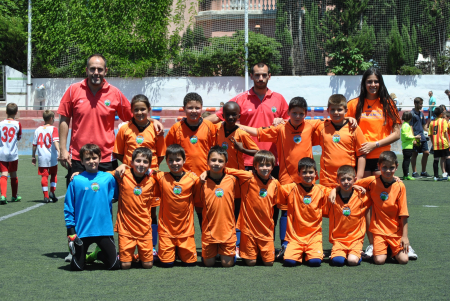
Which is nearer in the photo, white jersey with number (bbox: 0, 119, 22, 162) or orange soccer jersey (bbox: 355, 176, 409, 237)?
orange soccer jersey (bbox: 355, 176, 409, 237)

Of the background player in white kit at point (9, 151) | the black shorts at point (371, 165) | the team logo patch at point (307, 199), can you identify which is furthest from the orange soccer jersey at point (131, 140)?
the background player in white kit at point (9, 151)

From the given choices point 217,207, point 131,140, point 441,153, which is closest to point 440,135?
point 441,153

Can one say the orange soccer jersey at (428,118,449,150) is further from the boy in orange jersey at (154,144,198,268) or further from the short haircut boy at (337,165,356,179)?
the boy in orange jersey at (154,144,198,268)

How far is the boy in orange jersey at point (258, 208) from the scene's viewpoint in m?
5.07

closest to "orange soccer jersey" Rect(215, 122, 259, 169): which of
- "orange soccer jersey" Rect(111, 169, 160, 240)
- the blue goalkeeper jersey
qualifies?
"orange soccer jersey" Rect(111, 169, 160, 240)

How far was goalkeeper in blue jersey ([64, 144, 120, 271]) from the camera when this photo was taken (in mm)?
4898

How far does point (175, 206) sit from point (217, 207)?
0.41 metres

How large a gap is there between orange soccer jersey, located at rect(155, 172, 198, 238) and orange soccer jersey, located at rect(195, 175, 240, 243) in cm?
13

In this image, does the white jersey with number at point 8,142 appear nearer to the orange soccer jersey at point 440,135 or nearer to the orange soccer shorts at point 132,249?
the orange soccer shorts at point 132,249

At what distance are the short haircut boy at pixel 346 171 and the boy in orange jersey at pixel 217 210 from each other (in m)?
1.03

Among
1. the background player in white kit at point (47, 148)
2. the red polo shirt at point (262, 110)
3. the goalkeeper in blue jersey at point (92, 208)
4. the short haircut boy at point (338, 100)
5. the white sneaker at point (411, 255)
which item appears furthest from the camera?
the background player in white kit at point (47, 148)

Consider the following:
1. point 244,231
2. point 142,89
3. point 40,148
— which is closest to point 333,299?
point 244,231

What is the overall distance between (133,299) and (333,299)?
1.51 meters

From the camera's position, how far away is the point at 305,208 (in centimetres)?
519
